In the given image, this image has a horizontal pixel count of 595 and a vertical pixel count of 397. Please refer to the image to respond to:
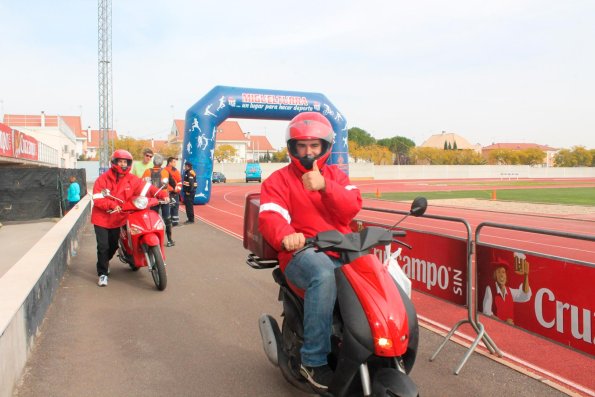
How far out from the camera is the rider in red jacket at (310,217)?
2.87m

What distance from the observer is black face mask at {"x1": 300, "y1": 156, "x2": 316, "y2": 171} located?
314 cm

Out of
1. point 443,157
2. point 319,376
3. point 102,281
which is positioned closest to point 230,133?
point 443,157

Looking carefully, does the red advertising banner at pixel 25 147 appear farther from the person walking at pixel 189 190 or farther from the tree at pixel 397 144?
the tree at pixel 397 144

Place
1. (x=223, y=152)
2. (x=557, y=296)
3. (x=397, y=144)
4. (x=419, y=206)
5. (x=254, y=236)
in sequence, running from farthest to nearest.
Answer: (x=397, y=144) < (x=223, y=152) < (x=254, y=236) < (x=557, y=296) < (x=419, y=206)

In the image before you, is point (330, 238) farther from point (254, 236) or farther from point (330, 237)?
point (254, 236)

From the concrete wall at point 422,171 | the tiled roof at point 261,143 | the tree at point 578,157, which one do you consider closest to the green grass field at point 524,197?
the concrete wall at point 422,171

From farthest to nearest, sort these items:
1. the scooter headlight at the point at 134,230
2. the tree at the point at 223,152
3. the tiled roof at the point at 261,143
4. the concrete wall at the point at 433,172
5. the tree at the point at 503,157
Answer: the tiled roof at the point at 261,143 → the tree at the point at 503,157 → the tree at the point at 223,152 → the concrete wall at the point at 433,172 → the scooter headlight at the point at 134,230

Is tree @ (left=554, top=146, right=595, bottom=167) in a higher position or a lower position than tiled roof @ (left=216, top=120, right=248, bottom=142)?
lower

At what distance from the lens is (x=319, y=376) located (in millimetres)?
2939

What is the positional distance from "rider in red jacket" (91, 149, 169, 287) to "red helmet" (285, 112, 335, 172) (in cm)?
Result: 413

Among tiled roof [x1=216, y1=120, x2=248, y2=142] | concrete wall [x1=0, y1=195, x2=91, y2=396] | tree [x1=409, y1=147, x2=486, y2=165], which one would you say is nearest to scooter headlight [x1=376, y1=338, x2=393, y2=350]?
concrete wall [x1=0, y1=195, x2=91, y2=396]

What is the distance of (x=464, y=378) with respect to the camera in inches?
155

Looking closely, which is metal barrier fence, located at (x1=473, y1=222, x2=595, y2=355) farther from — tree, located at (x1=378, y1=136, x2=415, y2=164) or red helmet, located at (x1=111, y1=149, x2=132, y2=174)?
tree, located at (x1=378, y1=136, x2=415, y2=164)

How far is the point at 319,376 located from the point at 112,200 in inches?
189
